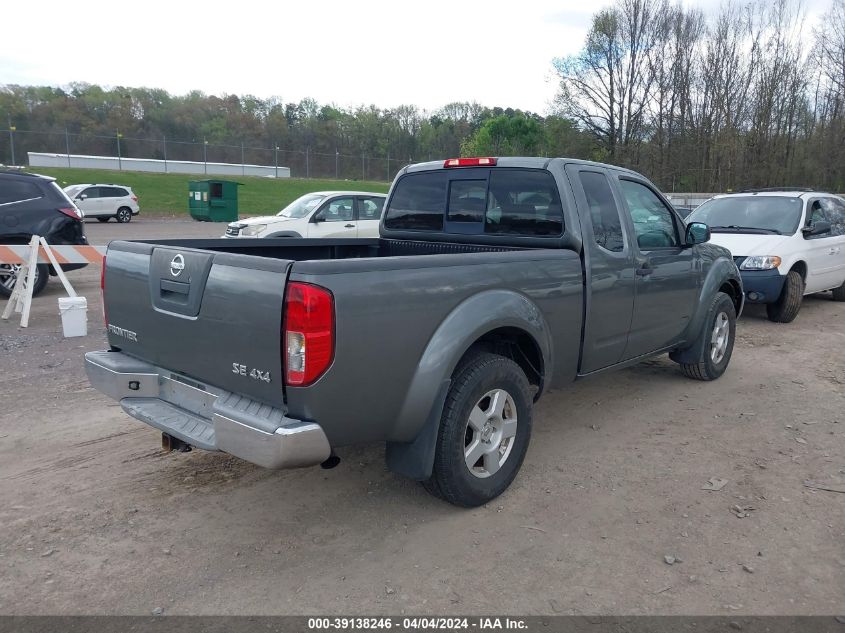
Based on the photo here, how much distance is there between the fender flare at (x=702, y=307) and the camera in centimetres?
581

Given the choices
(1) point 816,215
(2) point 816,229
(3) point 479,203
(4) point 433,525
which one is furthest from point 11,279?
(1) point 816,215

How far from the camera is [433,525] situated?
3.57 m

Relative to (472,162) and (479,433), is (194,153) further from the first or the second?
(479,433)

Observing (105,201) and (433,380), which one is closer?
(433,380)

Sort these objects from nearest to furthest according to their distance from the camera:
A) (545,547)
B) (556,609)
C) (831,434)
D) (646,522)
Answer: (556,609)
(545,547)
(646,522)
(831,434)

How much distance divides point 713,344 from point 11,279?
31.3 ft

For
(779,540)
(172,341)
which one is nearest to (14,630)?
(172,341)

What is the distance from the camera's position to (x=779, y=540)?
3.45 metres

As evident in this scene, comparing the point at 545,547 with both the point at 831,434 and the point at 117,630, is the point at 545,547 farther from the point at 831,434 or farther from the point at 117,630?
the point at 831,434

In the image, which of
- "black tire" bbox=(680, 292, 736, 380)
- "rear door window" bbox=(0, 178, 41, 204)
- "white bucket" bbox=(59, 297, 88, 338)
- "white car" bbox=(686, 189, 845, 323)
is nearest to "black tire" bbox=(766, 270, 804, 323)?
"white car" bbox=(686, 189, 845, 323)

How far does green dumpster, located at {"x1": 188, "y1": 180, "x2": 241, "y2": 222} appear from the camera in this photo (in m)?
32.8

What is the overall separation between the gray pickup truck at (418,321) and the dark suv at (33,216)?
676cm

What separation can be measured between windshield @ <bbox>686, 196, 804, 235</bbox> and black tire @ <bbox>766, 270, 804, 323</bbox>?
710 mm

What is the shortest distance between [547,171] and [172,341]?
104 inches
